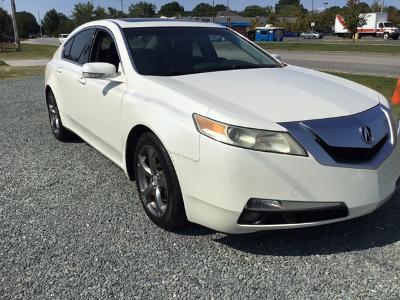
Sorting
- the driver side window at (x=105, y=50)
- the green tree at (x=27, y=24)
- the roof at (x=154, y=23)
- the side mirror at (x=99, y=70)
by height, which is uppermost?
the roof at (x=154, y=23)

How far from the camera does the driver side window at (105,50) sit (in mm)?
4289

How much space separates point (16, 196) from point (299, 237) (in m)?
2.60

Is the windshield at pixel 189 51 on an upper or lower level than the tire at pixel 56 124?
upper

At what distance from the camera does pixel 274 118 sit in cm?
284

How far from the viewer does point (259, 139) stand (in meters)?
2.76

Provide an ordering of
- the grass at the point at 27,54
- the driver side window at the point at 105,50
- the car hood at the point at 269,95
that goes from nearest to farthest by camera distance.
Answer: the car hood at the point at 269,95, the driver side window at the point at 105,50, the grass at the point at 27,54

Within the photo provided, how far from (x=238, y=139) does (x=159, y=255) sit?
3.28 feet

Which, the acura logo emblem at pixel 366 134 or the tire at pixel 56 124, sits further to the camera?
the tire at pixel 56 124

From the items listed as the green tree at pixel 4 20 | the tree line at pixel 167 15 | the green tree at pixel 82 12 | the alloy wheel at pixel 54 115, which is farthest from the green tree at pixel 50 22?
the alloy wheel at pixel 54 115

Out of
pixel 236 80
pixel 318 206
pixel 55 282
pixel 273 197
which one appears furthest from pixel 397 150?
pixel 55 282

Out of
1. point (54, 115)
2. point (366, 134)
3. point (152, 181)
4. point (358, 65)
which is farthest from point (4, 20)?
point (366, 134)

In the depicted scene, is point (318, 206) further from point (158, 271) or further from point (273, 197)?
point (158, 271)

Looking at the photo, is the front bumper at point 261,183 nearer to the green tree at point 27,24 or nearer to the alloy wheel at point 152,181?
the alloy wheel at point 152,181

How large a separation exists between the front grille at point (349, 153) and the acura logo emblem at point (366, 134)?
6 cm
